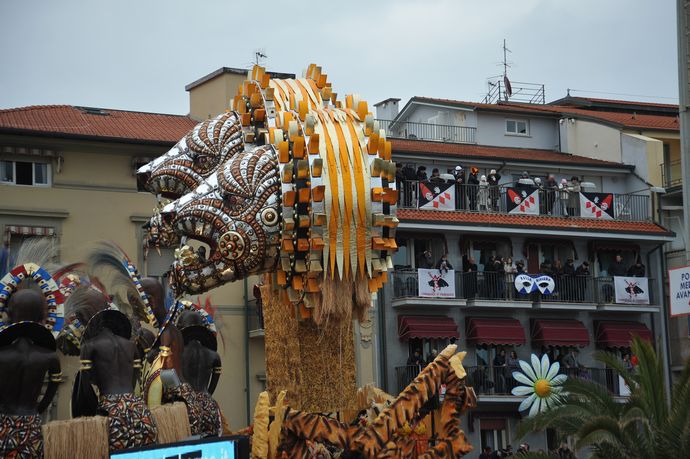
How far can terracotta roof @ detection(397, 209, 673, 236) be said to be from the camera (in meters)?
43.4

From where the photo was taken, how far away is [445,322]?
43438mm

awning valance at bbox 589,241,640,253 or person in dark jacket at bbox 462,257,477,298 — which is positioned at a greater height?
awning valance at bbox 589,241,640,253

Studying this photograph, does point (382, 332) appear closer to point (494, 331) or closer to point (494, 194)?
point (494, 331)

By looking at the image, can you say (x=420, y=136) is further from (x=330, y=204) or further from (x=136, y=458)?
(x=136, y=458)

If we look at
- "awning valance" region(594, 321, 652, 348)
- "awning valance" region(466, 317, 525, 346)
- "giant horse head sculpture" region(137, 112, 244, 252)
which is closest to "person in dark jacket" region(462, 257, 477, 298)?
"awning valance" region(466, 317, 525, 346)

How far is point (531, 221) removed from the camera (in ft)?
148

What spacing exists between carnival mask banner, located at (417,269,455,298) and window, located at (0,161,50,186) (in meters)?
10.8

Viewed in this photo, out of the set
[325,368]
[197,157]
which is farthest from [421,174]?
[325,368]

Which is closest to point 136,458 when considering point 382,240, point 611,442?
point 382,240

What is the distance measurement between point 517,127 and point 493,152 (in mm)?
3225

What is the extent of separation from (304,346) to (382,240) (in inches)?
61.1

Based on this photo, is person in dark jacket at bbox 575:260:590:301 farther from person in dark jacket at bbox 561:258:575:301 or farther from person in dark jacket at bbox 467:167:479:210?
person in dark jacket at bbox 467:167:479:210

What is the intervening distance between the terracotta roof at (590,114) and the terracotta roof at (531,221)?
4.22m

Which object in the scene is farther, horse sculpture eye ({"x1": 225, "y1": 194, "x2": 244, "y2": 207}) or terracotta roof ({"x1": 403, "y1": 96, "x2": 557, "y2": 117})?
terracotta roof ({"x1": 403, "y1": 96, "x2": 557, "y2": 117})
